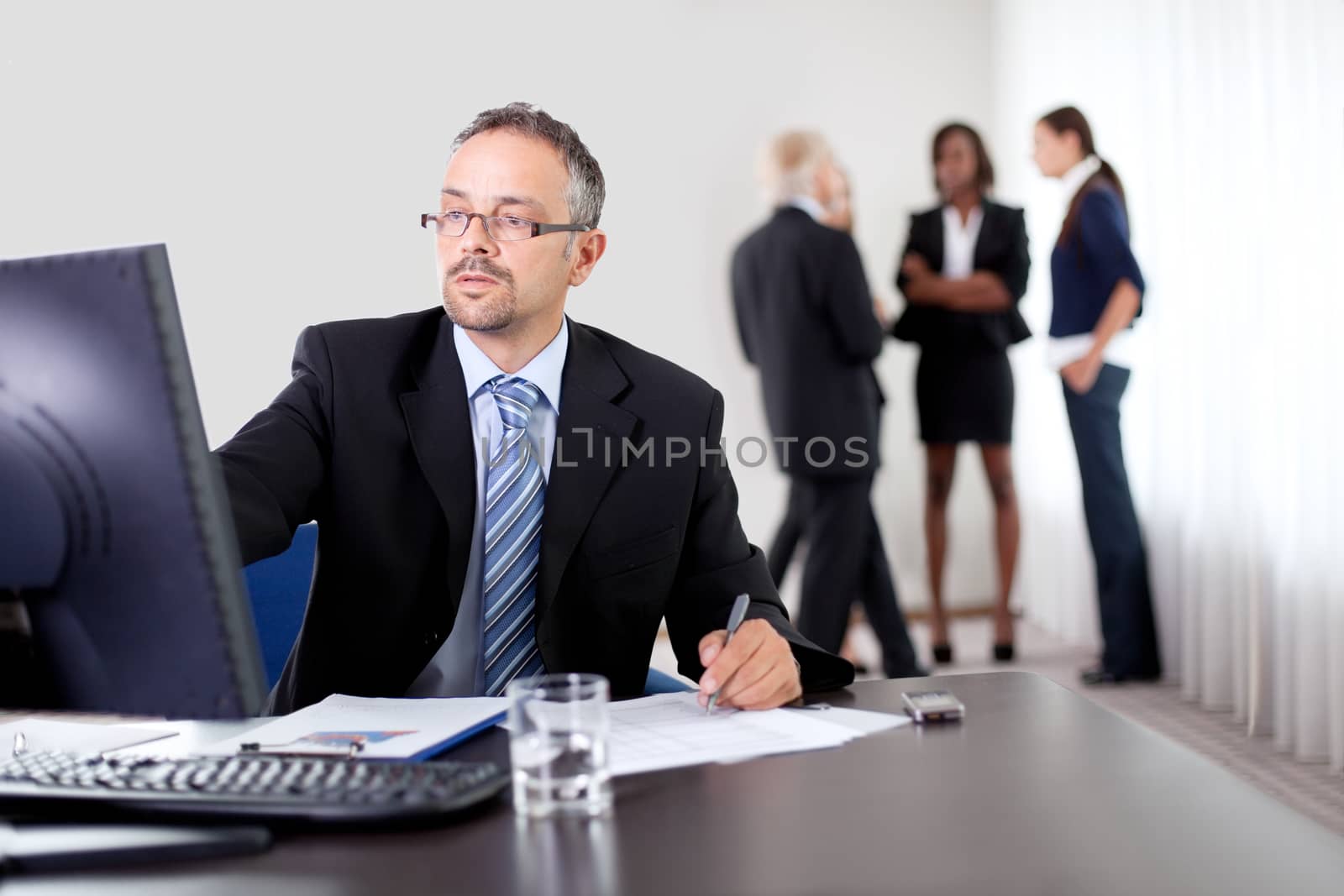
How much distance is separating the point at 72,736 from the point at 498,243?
2.61 ft

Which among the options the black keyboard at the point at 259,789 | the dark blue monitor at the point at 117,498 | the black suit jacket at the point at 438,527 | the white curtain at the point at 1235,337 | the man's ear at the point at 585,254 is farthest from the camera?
the white curtain at the point at 1235,337

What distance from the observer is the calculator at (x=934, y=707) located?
1.10 metres

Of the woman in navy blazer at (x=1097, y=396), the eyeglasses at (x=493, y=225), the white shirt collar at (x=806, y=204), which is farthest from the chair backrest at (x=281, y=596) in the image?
the woman in navy blazer at (x=1097, y=396)

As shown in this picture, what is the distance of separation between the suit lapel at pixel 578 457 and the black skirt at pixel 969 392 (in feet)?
9.00

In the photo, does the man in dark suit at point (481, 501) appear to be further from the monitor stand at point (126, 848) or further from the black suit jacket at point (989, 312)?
the black suit jacket at point (989, 312)

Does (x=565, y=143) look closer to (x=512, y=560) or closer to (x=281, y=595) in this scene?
(x=512, y=560)

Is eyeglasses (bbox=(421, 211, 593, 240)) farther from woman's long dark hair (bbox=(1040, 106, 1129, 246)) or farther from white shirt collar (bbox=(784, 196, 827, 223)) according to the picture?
woman's long dark hair (bbox=(1040, 106, 1129, 246))

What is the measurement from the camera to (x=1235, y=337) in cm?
328

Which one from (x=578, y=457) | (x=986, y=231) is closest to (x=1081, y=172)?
(x=986, y=231)

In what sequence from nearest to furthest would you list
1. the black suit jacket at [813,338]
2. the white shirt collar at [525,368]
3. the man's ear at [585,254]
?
the white shirt collar at [525,368]
the man's ear at [585,254]
the black suit jacket at [813,338]

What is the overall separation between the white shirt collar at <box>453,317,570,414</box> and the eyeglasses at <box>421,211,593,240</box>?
0.42 feet

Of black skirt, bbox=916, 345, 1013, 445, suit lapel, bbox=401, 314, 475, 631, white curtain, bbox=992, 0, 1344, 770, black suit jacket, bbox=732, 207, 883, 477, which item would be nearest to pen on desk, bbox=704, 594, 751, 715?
suit lapel, bbox=401, 314, 475, 631

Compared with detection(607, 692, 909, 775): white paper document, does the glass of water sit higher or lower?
higher

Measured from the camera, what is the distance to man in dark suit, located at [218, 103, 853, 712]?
1.47m
